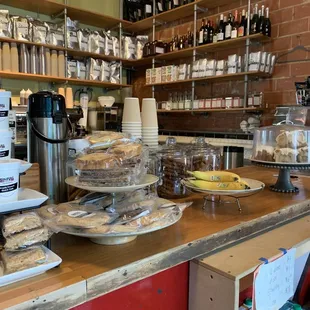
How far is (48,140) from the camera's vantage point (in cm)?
106

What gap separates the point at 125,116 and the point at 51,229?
66cm

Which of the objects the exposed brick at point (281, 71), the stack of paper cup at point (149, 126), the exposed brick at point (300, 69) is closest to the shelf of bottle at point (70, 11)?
the exposed brick at point (281, 71)

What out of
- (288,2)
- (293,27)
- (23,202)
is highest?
(288,2)

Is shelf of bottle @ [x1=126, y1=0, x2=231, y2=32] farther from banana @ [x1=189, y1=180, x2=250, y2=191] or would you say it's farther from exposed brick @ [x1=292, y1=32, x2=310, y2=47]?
banana @ [x1=189, y1=180, x2=250, y2=191]

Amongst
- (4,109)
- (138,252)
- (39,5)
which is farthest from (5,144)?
(39,5)

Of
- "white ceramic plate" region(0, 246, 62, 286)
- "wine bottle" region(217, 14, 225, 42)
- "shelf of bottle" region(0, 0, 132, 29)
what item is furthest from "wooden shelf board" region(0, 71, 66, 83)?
"white ceramic plate" region(0, 246, 62, 286)

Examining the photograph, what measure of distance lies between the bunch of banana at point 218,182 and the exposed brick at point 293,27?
2.52 m

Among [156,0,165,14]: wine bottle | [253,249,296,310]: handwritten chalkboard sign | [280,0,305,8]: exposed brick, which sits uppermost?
[156,0,165,14]: wine bottle

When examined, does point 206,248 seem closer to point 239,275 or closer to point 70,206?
point 239,275

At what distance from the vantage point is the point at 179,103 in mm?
3834

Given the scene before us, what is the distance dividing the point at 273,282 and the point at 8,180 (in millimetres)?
688

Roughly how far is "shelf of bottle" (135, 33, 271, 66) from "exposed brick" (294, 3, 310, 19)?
30 centimetres

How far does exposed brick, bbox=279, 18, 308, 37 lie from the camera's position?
116 inches

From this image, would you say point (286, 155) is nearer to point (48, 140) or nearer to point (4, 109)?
point (48, 140)
